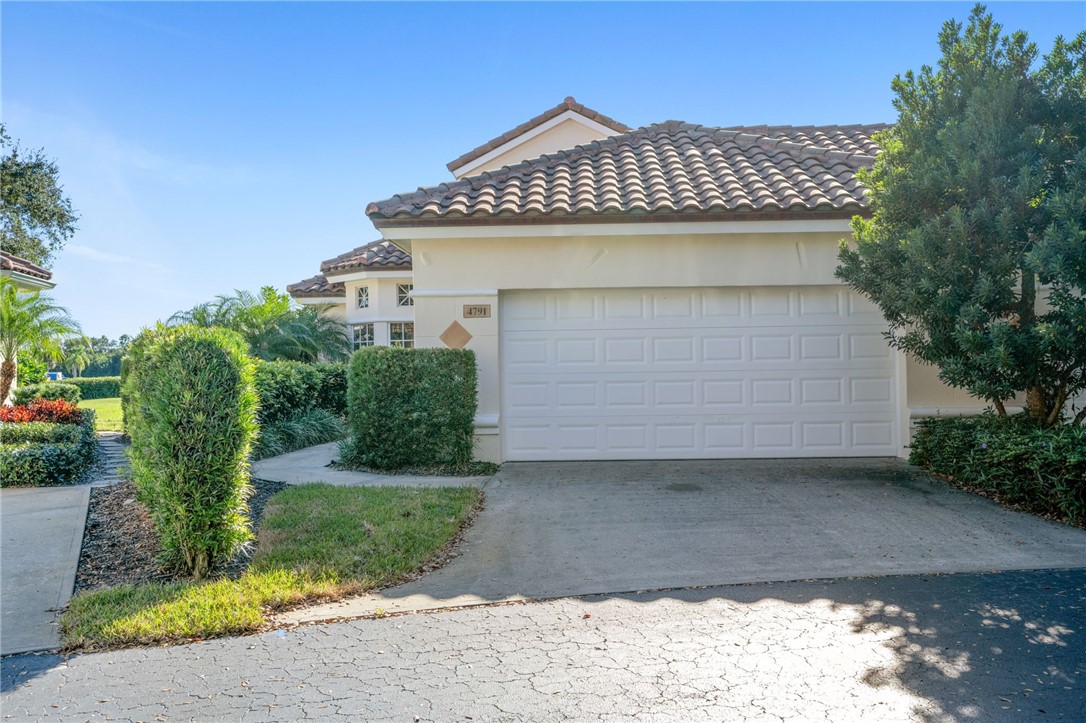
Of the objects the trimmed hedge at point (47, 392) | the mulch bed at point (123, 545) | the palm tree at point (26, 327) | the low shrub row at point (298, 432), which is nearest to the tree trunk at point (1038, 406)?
the mulch bed at point (123, 545)

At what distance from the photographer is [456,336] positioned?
994 cm

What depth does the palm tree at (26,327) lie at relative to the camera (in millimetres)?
13383

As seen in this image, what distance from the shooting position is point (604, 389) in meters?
10.0

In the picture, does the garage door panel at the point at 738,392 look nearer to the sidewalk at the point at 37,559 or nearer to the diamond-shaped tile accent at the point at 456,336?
the diamond-shaped tile accent at the point at 456,336

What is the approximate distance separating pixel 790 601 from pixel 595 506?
2952mm

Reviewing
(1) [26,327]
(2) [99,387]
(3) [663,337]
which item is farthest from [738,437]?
(2) [99,387]

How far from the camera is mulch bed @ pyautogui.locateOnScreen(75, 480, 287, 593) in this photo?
539 cm

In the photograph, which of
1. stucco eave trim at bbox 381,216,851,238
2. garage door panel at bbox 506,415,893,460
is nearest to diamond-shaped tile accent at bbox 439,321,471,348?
stucco eave trim at bbox 381,216,851,238

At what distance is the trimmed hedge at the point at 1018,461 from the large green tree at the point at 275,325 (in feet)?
47.3

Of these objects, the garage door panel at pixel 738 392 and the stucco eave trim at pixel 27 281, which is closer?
the garage door panel at pixel 738 392

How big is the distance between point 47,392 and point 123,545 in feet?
44.3

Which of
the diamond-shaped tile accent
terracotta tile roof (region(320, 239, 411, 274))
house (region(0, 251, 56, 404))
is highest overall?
terracotta tile roof (region(320, 239, 411, 274))

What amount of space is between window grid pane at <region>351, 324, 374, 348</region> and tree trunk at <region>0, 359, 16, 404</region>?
794cm

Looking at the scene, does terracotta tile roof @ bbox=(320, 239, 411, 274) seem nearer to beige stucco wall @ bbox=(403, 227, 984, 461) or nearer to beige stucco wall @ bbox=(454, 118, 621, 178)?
beige stucco wall @ bbox=(454, 118, 621, 178)
